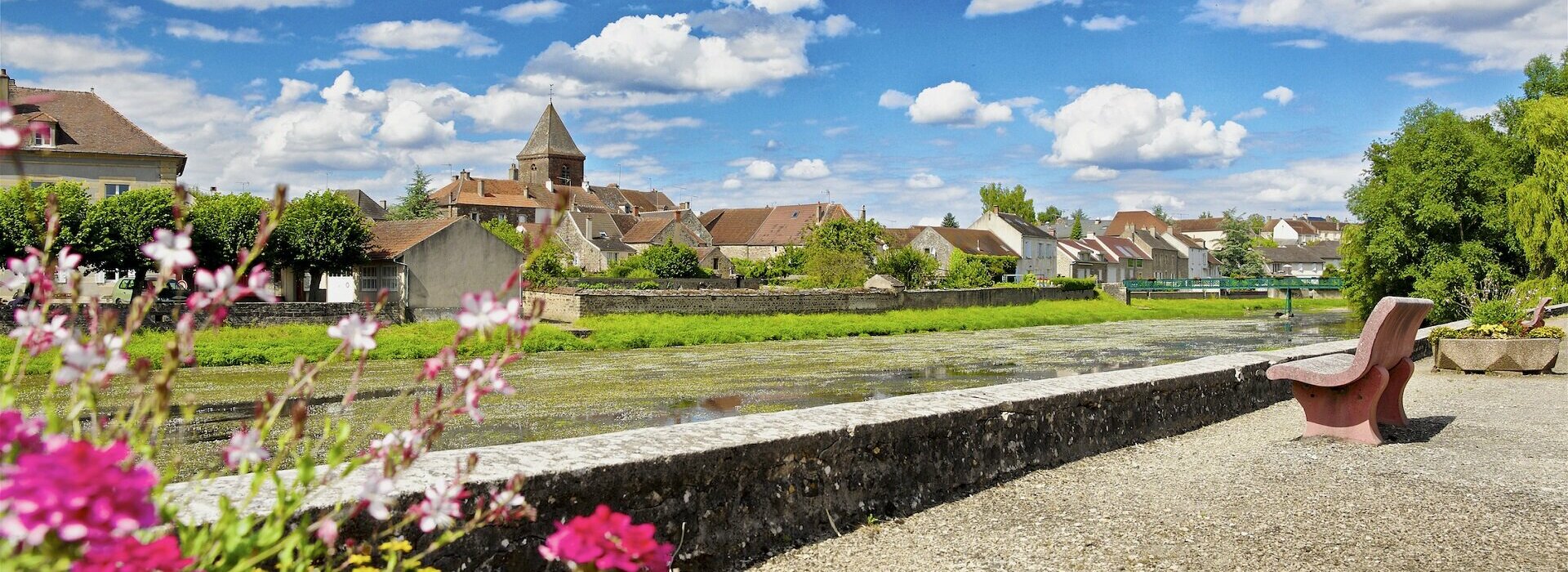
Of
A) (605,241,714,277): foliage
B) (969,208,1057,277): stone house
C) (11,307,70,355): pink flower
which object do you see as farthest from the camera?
(969,208,1057,277): stone house

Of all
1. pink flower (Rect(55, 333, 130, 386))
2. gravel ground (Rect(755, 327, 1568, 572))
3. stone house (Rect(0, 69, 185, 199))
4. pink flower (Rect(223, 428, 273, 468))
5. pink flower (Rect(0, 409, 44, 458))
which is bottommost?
gravel ground (Rect(755, 327, 1568, 572))

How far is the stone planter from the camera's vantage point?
12.5 metres

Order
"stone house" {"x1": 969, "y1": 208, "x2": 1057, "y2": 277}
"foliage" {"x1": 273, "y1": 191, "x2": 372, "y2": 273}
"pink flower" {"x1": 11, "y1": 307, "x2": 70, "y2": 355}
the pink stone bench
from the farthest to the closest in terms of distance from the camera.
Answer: "stone house" {"x1": 969, "y1": 208, "x2": 1057, "y2": 277}
"foliage" {"x1": 273, "y1": 191, "x2": 372, "y2": 273}
the pink stone bench
"pink flower" {"x1": 11, "y1": 307, "x2": 70, "y2": 355}

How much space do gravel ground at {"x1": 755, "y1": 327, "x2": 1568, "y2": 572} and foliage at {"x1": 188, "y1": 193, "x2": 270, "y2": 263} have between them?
33887 mm

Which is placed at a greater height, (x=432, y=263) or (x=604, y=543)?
(x=432, y=263)

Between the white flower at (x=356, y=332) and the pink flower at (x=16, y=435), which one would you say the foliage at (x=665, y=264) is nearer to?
the white flower at (x=356, y=332)

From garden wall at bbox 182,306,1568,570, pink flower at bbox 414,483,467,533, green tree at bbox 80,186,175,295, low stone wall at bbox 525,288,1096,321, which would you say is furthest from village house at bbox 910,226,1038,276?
pink flower at bbox 414,483,467,533

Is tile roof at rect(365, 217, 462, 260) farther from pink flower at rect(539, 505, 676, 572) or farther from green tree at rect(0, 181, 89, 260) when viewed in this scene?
pink flower at rect(539, 505, 676, 572)

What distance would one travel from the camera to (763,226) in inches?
3765

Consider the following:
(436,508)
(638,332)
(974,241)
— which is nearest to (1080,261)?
(974,241)

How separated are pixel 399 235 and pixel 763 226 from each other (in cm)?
5758

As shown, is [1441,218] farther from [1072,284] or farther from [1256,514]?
[1256,514]

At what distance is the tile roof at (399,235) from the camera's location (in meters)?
37.4

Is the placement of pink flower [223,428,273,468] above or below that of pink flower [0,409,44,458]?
below
